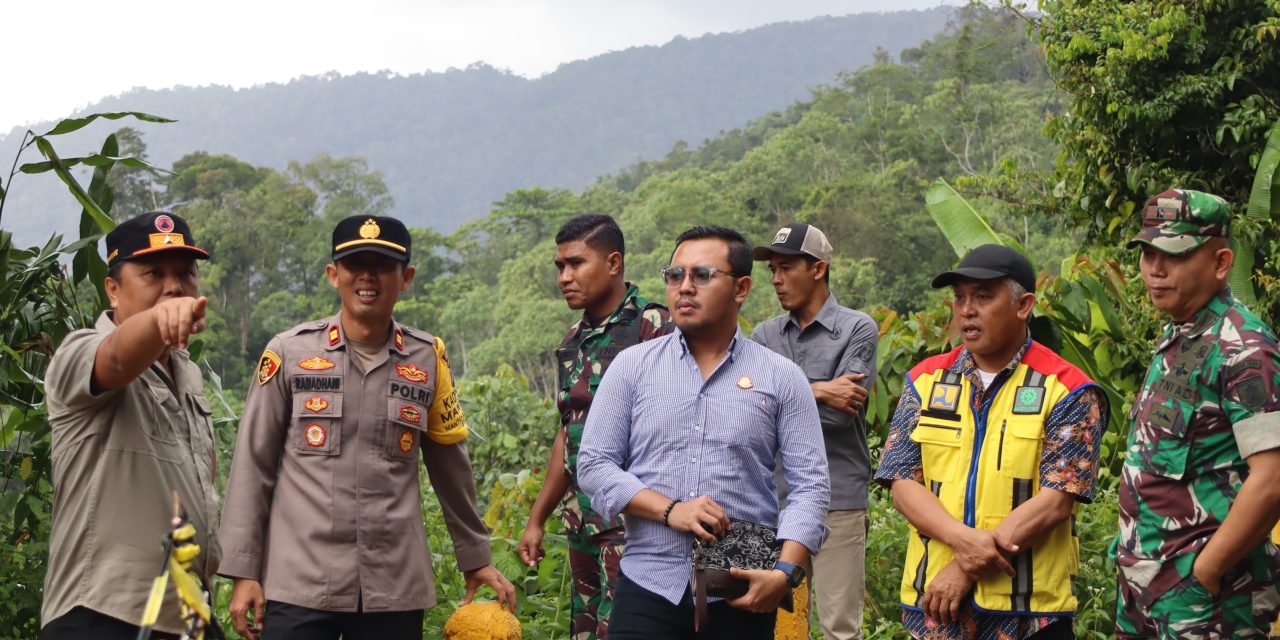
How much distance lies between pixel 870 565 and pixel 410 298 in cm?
4988

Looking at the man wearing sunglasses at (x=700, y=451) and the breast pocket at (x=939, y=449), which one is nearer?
the man wearing sunglasses at (x=700, y=451)

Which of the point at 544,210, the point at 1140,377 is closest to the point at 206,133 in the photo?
the point at 544,210

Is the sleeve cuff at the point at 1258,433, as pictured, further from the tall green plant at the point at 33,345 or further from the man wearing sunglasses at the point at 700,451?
the tall green plant at the point at 33,345

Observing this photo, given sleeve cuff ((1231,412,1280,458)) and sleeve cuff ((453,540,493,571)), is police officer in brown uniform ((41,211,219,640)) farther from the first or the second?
sleeve cuff ((1231,412,1280,458))

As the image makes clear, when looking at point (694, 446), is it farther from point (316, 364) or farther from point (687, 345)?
point (316, 364)

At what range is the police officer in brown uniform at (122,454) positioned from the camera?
9.91 feet

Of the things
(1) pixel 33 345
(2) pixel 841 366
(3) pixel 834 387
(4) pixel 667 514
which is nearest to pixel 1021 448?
(4) pixel 667 514

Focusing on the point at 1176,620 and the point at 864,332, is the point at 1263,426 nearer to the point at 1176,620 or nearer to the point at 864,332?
the point at 1176,620

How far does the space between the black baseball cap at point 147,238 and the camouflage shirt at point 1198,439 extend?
2518mm

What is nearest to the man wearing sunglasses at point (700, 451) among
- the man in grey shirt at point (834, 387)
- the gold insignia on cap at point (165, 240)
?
the gold insignia on cap at point (165, 240)

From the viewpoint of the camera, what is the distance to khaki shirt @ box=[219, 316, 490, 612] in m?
3.31

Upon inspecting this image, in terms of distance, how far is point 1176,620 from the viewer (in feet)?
10.3

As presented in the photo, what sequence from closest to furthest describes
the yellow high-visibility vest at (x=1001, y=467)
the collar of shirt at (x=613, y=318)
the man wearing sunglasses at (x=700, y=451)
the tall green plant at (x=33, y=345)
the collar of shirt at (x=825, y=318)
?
the man wearing sunglasses at (x=700, y=451), the yellow high-visibility vest at (x=1001, y=467), the tall green plant at (x=33, y=345), the collar of shirt at (x=613, y=318), the collar of shirt at (x=825, y=318)

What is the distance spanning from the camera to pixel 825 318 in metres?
4.77
